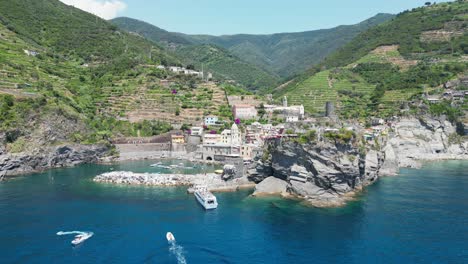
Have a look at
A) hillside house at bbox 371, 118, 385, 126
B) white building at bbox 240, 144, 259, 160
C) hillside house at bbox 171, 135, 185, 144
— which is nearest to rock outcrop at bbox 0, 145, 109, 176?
hillside house at bbox 171, 135, 185, 144

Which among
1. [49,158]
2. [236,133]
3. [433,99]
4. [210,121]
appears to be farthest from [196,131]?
[433,99]

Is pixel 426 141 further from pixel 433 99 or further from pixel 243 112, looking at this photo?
pixel 243 112

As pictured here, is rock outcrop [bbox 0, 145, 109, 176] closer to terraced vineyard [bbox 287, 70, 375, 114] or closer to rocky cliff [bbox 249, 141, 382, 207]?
rocky cliff [bbox 249, 141, 382, 207]

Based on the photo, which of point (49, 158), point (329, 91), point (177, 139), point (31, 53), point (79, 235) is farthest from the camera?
point (329, 91)

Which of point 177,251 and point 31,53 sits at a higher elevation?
point 31,53

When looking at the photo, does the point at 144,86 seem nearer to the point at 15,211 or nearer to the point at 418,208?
the point at 15,211
